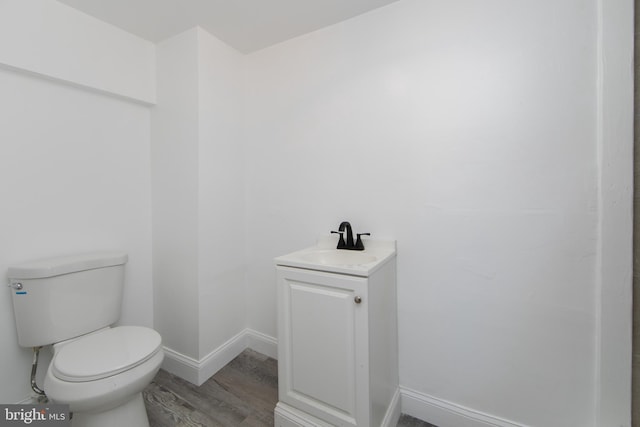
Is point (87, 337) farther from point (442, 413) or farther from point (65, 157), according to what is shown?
point (442, 413)

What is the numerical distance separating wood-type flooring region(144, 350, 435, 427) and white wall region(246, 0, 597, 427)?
1.68ft

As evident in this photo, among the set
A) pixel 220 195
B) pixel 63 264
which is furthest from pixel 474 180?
pixel 63 264

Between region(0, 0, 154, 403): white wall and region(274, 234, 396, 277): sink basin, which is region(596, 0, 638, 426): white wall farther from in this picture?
region(0, 0, 154, 403): white wall

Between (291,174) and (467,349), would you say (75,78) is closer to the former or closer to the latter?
(291,174)

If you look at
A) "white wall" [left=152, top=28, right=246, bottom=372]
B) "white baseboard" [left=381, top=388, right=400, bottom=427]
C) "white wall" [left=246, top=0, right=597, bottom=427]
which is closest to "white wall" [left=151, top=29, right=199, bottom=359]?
"white wall" [left=152, top=28, right=246, bottom=372]

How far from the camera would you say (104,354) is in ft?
3.67

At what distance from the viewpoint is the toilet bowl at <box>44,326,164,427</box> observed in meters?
0.98

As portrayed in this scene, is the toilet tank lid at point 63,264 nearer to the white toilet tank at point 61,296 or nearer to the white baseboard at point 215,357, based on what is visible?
the white toilet tank at point 61,296

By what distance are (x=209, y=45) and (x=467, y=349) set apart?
88.9 inches

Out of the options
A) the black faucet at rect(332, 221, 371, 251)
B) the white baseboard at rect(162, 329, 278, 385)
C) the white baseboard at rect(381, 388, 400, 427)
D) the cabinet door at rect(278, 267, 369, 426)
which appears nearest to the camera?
the cabinet door at rect(278, 267, 369, 426)

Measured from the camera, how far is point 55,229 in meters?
1.38

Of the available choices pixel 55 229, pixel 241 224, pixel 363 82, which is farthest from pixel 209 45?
pixel 55 229

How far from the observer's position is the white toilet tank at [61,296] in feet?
3.93

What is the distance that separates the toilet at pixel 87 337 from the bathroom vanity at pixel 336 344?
0.63m
